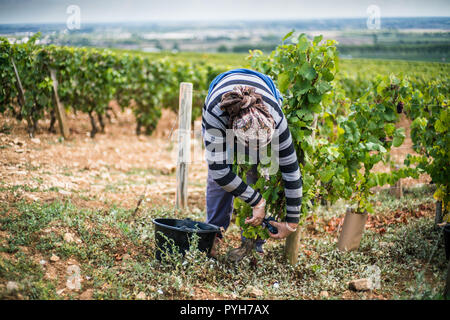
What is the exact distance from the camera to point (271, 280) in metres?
2.93

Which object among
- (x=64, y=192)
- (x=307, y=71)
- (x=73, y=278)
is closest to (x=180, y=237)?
(x=73, y=278)

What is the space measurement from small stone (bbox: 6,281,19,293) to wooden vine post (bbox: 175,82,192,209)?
2144mm

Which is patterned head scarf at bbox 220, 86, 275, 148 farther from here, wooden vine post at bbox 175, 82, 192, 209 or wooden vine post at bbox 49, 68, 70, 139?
wooden vine post at bbox 49, 68, 70, 139

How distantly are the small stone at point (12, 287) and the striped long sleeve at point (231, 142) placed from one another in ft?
4.70

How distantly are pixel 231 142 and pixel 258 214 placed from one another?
1.95 feet

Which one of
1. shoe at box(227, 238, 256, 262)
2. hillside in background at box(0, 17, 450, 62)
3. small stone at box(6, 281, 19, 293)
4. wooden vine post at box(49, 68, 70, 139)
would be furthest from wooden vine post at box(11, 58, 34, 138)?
shoe at box(227, 238, 256, 262)

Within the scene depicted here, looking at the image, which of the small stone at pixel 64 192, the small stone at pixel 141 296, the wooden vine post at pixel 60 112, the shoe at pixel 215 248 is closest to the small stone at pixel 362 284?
the shoe at pixel 215 248

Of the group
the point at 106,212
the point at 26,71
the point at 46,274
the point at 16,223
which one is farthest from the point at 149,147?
the point at 46,274

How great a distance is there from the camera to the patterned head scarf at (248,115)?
2.17 meters

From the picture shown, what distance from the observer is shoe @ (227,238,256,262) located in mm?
3088

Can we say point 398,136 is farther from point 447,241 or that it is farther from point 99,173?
point 99,173

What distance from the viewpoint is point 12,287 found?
2.26m

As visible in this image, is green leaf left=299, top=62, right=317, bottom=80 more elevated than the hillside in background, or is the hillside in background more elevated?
the hillside in background
